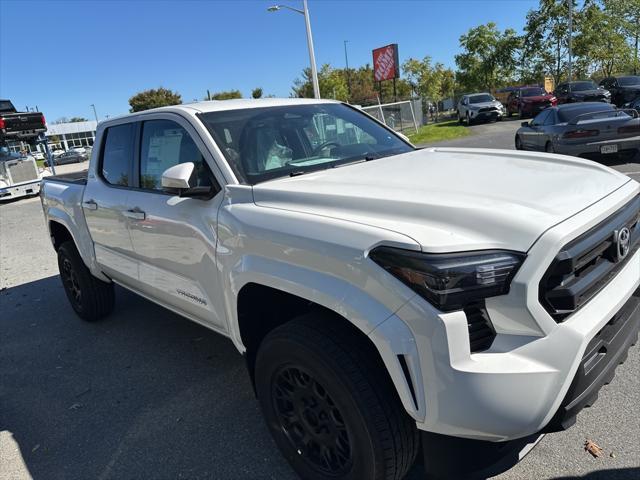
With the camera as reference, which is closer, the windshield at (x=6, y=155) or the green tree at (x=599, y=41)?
the windshield at (x=6, y=155)

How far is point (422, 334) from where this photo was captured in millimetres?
1740

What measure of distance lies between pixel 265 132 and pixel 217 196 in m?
0.64

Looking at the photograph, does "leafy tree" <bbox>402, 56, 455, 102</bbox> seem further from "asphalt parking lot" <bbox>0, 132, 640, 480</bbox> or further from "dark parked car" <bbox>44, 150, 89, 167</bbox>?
"asphalt parking lot" <bbox>0, 132, 640, 480</bbox>

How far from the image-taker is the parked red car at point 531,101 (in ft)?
89.2

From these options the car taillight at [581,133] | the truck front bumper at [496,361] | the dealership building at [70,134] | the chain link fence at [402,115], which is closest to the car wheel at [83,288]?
the truck front bumper at [496,361]

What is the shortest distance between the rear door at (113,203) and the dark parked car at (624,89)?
26410 millimetres

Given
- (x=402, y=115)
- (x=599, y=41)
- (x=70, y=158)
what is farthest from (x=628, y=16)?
(x=70, y=158)

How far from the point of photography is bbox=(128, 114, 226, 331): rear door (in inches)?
111

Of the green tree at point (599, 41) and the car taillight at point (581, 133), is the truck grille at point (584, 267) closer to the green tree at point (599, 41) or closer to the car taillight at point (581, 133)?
the car taillight at point (581, 133)

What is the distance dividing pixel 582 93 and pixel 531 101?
2809 mm

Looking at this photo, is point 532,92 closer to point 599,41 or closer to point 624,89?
point 624,89

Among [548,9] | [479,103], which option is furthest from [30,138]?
[548,9]

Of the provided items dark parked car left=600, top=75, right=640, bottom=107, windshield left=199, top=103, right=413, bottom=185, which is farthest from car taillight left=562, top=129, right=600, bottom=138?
dark parked car left=600, top=75, right=640, bottom=107

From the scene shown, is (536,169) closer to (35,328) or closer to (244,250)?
(244,250)
